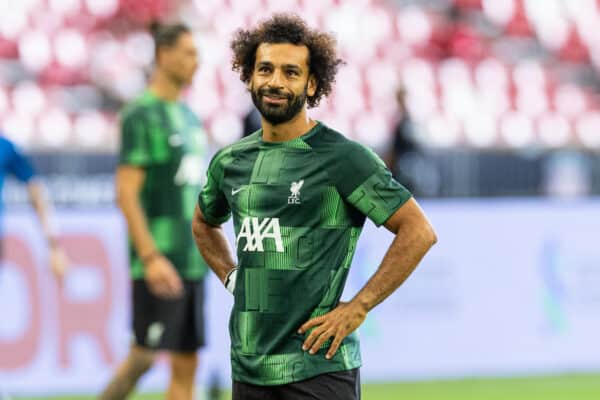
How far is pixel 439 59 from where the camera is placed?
52.5ft

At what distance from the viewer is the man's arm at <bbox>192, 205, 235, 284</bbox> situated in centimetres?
447

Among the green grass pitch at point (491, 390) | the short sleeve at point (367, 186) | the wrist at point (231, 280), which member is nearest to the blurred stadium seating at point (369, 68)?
the green grass pitch at point (491, 390)

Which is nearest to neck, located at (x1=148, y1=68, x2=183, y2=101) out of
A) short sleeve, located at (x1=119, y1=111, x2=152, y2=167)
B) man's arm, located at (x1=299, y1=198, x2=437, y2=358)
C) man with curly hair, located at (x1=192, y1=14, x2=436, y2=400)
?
short sleeve, located at (x1=119, y1=111, x2=152, y2=167)

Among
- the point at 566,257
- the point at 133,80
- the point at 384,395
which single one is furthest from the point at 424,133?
the point at 384,395

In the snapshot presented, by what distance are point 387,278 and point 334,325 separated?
22 cm

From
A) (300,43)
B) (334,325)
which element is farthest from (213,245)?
(300,43)

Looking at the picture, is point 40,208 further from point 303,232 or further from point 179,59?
point 303,232

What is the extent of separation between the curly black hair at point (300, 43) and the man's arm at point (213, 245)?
2.03ft

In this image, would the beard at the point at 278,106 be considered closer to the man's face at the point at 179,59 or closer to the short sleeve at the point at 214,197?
the short sleeve at the point at 214,197

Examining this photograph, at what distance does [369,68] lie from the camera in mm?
15227

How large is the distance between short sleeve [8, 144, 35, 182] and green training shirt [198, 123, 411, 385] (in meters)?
2.69

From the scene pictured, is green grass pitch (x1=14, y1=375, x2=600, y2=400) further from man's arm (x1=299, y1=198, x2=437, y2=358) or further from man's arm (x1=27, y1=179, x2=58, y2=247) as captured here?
man's arm (x1=299, y1=198, x2=437, y2=358)

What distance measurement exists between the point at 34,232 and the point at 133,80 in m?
4.59

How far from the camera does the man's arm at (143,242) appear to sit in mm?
6230
